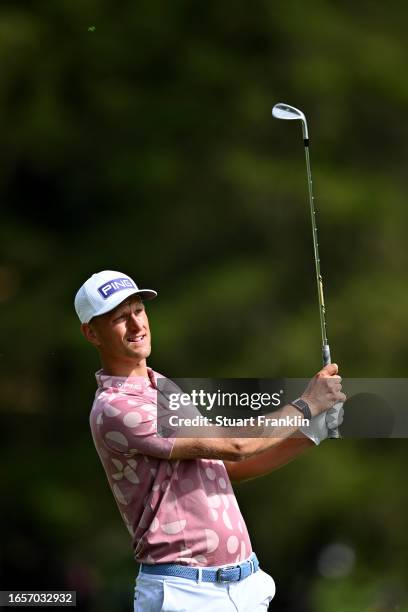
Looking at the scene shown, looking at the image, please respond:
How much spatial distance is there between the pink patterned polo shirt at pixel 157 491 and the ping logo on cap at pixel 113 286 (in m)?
0.20

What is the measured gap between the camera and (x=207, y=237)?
7.50 m

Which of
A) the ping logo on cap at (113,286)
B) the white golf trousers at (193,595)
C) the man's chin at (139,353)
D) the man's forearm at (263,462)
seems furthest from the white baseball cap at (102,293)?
the white golf trousers at (193,595)

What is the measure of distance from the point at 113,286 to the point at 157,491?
45cm

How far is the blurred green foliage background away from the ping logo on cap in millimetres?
4002

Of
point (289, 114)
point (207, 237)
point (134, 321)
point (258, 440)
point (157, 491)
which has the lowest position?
point (157, 491)

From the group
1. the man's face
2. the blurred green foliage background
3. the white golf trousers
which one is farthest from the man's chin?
the blurred green foliage background

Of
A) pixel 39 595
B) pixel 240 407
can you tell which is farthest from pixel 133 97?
pixel 240 407

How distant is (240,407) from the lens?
3.02 metres

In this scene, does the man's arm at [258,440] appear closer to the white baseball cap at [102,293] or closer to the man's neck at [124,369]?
the man's neck at [124,369]

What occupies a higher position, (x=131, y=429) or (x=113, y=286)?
(x=113, y=286)

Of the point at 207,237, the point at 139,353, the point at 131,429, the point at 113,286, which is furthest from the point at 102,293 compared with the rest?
the point at 207,237

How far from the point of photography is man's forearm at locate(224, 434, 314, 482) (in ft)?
9.95

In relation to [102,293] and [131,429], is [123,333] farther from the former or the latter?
[131,429]

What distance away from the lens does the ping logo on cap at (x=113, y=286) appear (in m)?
2.96
